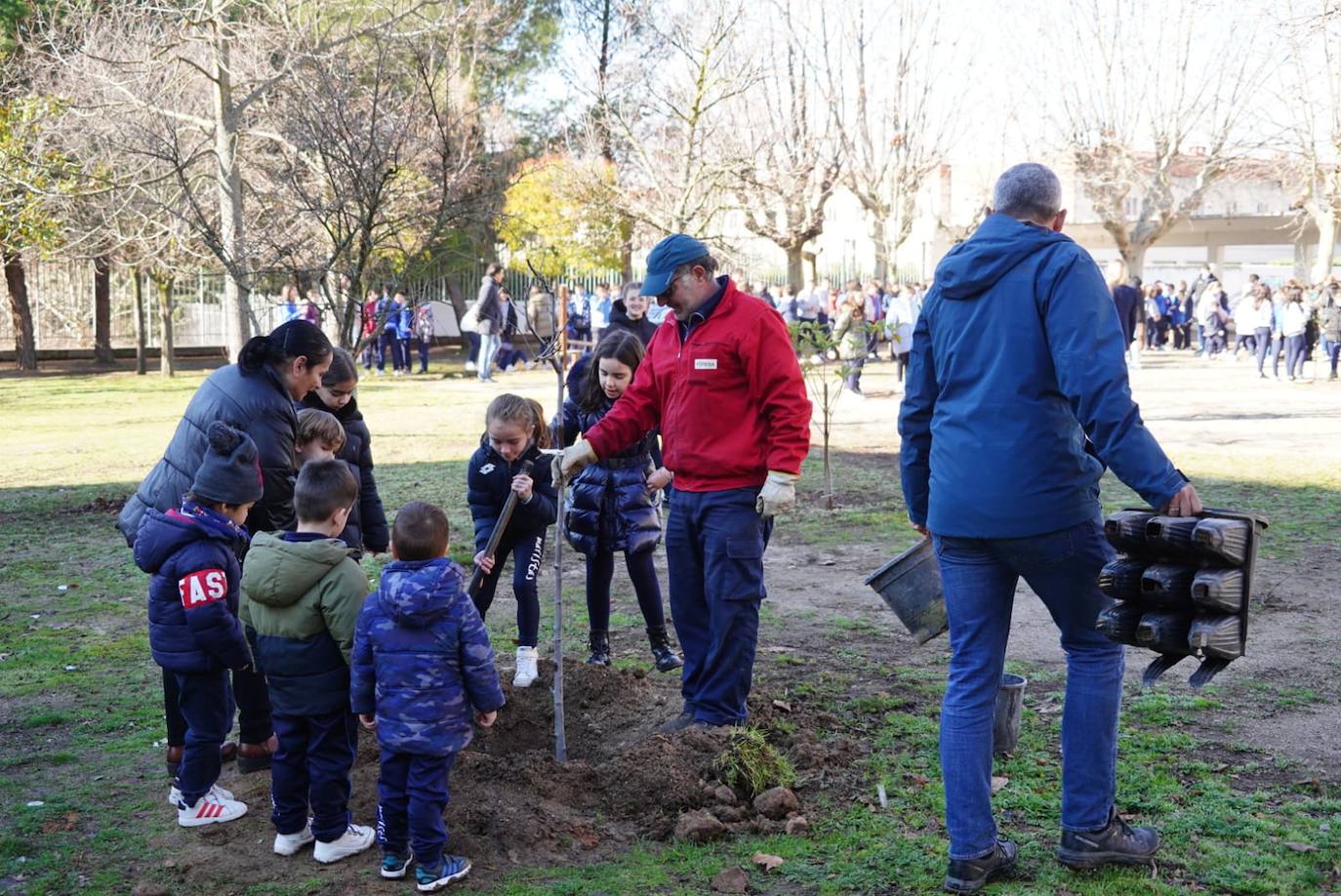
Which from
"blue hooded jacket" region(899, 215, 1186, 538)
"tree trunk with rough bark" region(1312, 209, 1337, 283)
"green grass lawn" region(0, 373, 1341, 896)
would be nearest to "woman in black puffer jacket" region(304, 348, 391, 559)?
"green grass lawn" region(0, 373, 1341, 896)

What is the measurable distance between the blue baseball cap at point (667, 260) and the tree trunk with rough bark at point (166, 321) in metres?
23.2

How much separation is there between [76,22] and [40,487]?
9.87 m

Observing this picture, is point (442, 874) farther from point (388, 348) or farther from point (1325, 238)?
point (1325, 238)

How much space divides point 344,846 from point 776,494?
197cm

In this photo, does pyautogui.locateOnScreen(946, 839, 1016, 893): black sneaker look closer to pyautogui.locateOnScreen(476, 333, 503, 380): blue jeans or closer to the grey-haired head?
the grey-haired head

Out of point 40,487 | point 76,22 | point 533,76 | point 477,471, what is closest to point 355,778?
point 477,471

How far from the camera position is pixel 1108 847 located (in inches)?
155

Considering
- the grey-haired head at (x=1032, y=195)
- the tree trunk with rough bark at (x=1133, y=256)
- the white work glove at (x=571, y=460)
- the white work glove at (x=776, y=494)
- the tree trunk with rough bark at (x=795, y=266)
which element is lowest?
the white work glove at (x=776, y=494)

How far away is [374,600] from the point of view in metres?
4.04

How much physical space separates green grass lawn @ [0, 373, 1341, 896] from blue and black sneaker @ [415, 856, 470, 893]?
0.16 m

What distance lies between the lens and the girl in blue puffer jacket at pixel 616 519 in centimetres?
646

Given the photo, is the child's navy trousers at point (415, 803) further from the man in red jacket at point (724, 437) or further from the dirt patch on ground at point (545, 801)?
the man in red jacket at point (724, 437)

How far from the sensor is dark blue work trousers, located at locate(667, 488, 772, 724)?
514 cm

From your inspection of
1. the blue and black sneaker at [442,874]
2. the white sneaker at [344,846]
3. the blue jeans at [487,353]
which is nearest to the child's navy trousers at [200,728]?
the white sneaker at [344,846]
